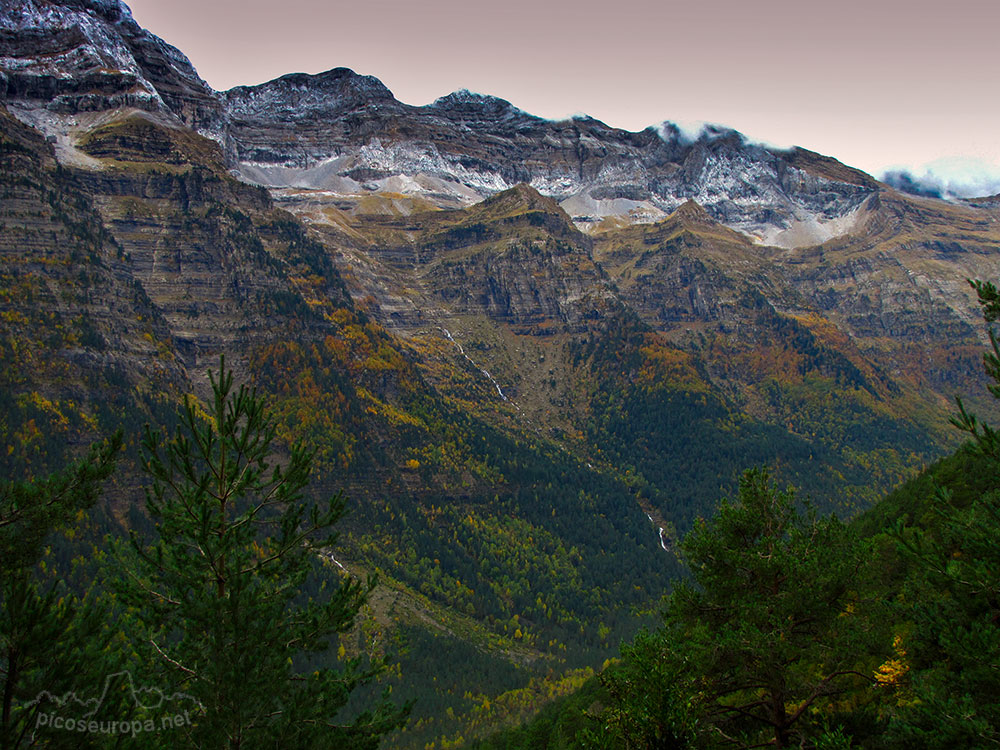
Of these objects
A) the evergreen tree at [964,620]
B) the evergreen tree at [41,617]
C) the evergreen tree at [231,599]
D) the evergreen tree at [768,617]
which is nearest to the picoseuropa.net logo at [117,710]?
the evergreen tree at [41,617]

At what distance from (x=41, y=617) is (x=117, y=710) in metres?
5.06

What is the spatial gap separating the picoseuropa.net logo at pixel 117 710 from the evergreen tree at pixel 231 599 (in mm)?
660

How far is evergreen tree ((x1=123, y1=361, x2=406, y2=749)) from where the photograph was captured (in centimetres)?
2108

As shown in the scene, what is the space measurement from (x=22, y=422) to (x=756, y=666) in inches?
7707

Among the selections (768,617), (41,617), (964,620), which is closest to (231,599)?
(41,617)

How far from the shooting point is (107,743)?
2109cm

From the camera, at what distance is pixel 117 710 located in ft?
69.4

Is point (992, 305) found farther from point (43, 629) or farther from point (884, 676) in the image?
point (43, 629)

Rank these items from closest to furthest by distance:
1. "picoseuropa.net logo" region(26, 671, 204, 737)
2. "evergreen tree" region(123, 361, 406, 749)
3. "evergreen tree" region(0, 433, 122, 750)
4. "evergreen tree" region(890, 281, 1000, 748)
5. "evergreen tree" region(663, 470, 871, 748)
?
"evergreen tree" region(890, 281, 1000, 748) → "evergreen tree" region(0, 433, 122, 750) → "picoseuropa.net logo" region(26, 671, 204, 737) → "evergreen tree" region(123, 361, 406, 749) → "evergreen tree" region(663, 470, 871, 748)

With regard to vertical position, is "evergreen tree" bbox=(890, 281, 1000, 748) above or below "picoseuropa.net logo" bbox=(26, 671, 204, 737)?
above

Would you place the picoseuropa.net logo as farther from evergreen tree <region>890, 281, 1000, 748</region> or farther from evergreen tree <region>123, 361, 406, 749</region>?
evergreen tree <region>890, 281, 1000, 748</region>

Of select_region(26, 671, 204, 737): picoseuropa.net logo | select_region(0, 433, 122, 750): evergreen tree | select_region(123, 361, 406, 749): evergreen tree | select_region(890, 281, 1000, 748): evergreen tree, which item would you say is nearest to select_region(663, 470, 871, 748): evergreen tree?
select_region(890, 281, 1000, 748): evergreen tree

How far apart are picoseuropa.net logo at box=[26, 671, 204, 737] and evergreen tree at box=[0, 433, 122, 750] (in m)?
0.24

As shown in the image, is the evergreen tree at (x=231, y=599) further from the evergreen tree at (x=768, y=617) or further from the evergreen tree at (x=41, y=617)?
the evergreen tree at (x=768, y=617)
